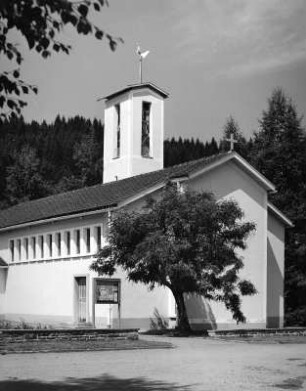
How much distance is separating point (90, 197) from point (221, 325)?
32.4 feet

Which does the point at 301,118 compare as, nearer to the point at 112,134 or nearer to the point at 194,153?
the point at 112,134

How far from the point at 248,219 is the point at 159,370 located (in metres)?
20.9

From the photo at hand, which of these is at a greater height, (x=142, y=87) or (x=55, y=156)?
(x=55, y=156)

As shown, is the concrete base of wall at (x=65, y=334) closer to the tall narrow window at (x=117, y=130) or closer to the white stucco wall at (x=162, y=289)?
the white stucco wall at (x=162, y=289)

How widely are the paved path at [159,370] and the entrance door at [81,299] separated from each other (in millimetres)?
14381

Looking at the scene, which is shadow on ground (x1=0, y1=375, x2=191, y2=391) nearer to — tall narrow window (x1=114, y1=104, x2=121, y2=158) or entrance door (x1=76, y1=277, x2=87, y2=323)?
entrance door (x1=76, y1=277, x2=87, y2=323)

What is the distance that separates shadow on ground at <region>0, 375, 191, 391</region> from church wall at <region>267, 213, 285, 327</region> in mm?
24491

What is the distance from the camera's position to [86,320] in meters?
34.2

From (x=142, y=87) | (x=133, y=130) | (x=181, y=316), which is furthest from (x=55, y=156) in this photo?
(x=181, y=316)

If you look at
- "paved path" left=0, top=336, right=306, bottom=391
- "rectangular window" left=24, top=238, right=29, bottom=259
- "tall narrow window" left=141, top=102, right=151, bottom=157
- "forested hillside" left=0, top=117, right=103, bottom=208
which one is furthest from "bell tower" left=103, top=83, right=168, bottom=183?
"paved path" left=0, top=336, right=306, bottom=391

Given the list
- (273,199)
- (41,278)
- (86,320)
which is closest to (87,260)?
(86,320)

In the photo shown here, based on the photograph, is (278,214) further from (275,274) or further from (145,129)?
(145,129)

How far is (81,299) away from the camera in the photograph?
35.4m

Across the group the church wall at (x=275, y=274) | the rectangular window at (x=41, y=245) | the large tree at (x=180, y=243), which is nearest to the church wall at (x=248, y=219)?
the church wall at (x=275, y=274)
